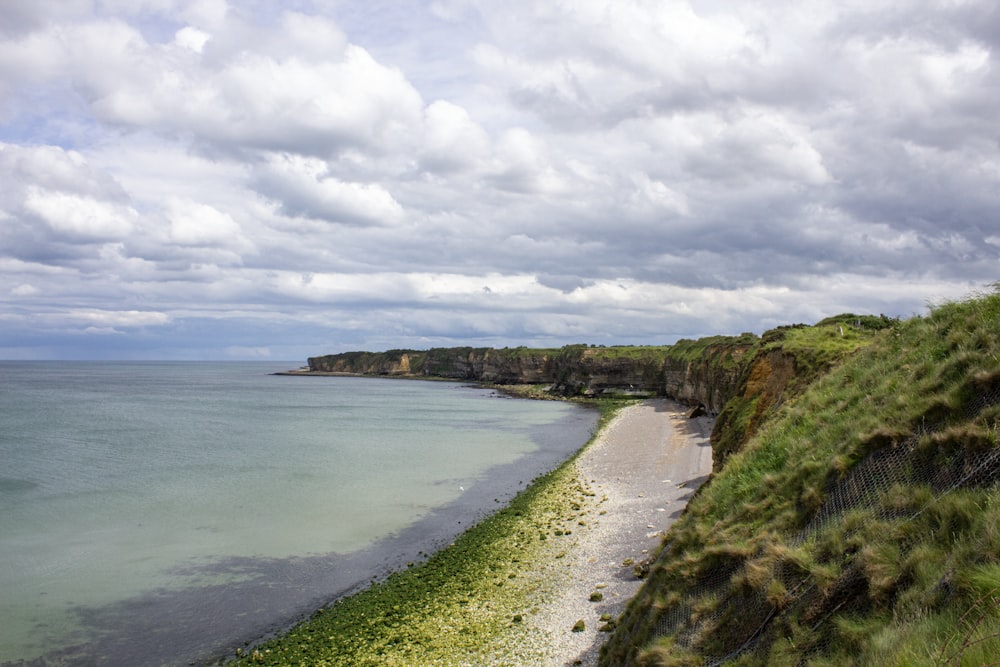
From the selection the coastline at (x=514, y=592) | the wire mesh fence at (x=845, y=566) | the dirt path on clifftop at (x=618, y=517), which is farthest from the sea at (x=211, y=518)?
the wire mesh fence at (x=845, y=566)

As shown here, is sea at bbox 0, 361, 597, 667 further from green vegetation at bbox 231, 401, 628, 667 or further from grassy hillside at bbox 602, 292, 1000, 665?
grassy hillside at bbox 602, 292, 1000, 665

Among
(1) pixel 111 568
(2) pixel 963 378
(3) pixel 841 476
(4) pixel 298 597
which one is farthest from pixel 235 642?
(2) pixel 963 378

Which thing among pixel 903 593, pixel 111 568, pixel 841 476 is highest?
pixel 841 476

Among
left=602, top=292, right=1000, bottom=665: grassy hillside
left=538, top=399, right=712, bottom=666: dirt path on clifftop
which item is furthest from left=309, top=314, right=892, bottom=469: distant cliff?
left=602, top=292, right=1000, bottom=665: grassy hillside

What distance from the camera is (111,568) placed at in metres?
22.9

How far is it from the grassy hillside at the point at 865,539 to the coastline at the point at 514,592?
4.23 metres

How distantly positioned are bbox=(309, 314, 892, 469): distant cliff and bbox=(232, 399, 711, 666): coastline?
5044mm

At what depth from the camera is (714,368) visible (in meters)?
61.7

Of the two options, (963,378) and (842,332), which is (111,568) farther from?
(842,332)

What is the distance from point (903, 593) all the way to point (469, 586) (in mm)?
15085

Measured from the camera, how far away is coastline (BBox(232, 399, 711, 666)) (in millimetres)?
14852

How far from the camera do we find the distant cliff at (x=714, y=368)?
76.1 ft

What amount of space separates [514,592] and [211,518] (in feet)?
61.6

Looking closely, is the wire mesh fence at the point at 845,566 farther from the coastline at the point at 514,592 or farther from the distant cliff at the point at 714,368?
the distant cliff at the point at 714,368
